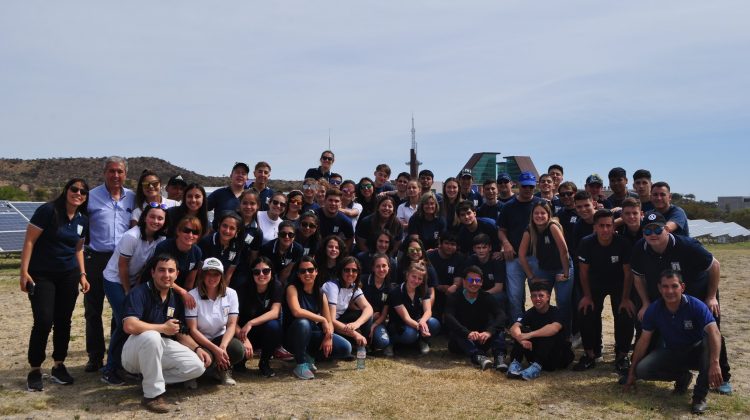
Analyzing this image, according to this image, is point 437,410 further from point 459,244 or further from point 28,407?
point 28,407

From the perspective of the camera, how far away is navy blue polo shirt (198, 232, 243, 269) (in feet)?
21.8

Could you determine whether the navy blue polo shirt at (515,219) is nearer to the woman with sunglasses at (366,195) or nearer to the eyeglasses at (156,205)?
the woman with sunglasses at (366,195)

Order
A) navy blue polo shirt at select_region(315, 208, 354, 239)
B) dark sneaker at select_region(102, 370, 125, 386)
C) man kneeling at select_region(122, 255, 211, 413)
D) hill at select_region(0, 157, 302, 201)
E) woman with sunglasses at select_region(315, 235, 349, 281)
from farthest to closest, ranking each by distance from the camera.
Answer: hill at select_region(0, 157, 302, 201) → navy blue polo shirt at select_region(315, 208, 354, 239) → woman with sunglasses at select_region(315, 235, 349, 281) → dark sneaker at select_region(102, 370, 125, 386) → man kneeling at select_region(122, 255, 211, 413)

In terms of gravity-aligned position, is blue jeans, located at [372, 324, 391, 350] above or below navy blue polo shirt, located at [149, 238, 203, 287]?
below

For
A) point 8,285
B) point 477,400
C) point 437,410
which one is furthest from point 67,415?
point 8,285

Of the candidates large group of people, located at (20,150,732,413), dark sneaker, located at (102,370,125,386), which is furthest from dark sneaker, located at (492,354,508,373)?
dark sneaker, located at (102,370,125,386)

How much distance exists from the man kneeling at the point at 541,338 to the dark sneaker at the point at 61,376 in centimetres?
501

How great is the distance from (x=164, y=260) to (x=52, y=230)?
130cm

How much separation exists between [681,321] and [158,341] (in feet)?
17.4

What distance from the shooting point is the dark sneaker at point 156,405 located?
5.40 metres

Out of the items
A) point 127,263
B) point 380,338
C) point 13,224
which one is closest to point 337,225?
point 380,338

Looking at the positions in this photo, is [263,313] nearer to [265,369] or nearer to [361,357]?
[265,369]

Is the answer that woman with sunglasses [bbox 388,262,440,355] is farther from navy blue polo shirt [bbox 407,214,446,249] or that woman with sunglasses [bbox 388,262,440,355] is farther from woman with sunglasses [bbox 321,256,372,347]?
navy blue polo shirt [bbox 407,214,446,249]

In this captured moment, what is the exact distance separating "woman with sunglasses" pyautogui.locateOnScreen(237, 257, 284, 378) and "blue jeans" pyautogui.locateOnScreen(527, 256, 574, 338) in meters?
3.52
